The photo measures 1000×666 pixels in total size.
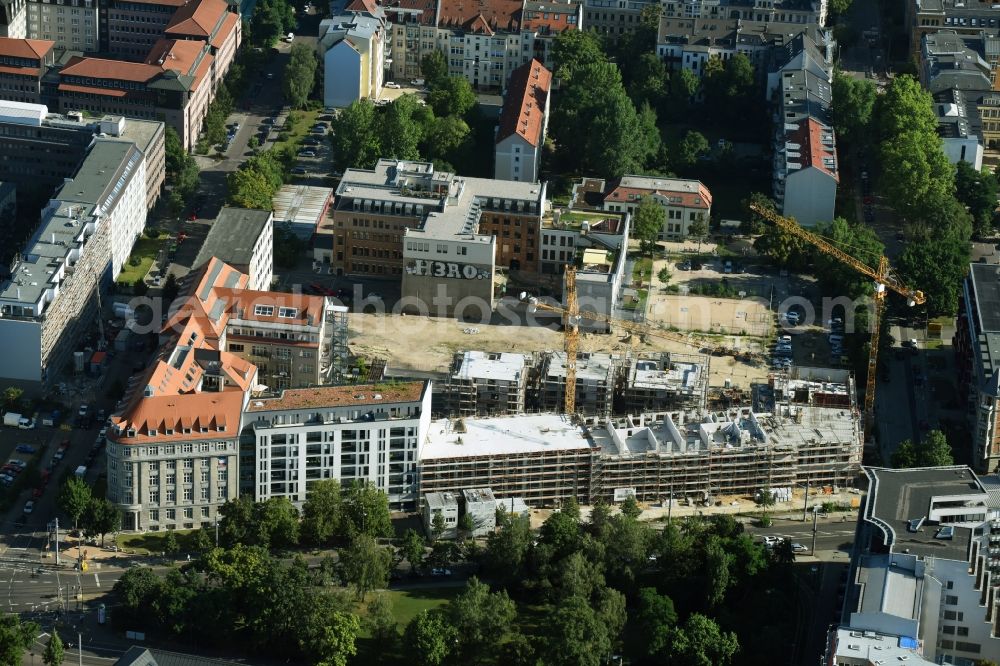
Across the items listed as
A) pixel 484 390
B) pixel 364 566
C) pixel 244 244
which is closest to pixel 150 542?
pixel 364 566

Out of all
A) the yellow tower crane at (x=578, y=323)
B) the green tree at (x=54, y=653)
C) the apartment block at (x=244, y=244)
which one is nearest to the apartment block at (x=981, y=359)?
the yellow tower crane at (x=578, y=323)

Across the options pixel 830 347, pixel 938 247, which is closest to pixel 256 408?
pixel 830 347

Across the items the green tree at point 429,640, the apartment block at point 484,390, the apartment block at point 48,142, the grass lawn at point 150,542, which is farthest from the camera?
the apartment block at point 48,142

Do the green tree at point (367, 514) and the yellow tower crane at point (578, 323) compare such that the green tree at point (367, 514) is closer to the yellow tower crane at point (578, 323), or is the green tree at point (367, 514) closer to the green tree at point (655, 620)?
the green tree at point (655, 620)

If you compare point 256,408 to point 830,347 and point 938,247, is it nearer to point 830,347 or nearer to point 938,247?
point 830,347

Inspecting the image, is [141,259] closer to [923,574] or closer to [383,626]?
[383,626]

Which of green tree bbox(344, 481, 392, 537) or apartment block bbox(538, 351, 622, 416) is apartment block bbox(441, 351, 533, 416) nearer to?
apartment block bbox(538, 351, 622, 416)
